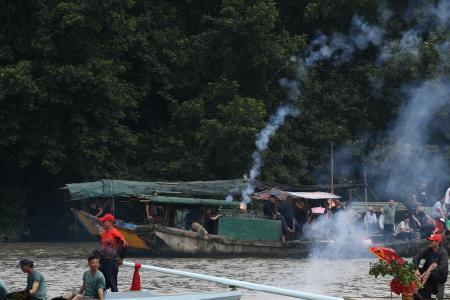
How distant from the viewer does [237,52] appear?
41375 mm

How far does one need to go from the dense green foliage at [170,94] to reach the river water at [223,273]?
566 cm

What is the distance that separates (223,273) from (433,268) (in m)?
9.70

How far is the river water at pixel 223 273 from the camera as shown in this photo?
21.8m

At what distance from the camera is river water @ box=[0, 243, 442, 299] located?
21797 millimetres

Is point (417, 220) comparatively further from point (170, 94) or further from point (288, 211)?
point (170, 94)

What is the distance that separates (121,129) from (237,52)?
203 inches

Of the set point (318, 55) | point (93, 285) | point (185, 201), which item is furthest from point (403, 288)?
point (318, 55)

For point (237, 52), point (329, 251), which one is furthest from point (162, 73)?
point (329, 251)

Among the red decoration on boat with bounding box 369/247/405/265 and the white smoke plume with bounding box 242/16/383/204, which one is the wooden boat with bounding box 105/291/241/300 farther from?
the white smoke plume with bounding box 242/16/383/204

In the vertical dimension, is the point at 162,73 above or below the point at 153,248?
above

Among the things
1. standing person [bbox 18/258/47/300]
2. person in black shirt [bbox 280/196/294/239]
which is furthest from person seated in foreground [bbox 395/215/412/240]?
standing person [bbox 18/258/47/300]

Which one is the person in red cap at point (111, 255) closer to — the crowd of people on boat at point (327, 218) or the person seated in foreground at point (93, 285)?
the person seated in foreground at point (93, 285)

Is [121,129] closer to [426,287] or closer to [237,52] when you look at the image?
[237,52]

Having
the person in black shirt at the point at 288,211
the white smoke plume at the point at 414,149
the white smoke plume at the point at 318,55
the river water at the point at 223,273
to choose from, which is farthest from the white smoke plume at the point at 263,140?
the river water at the point at 223,273
